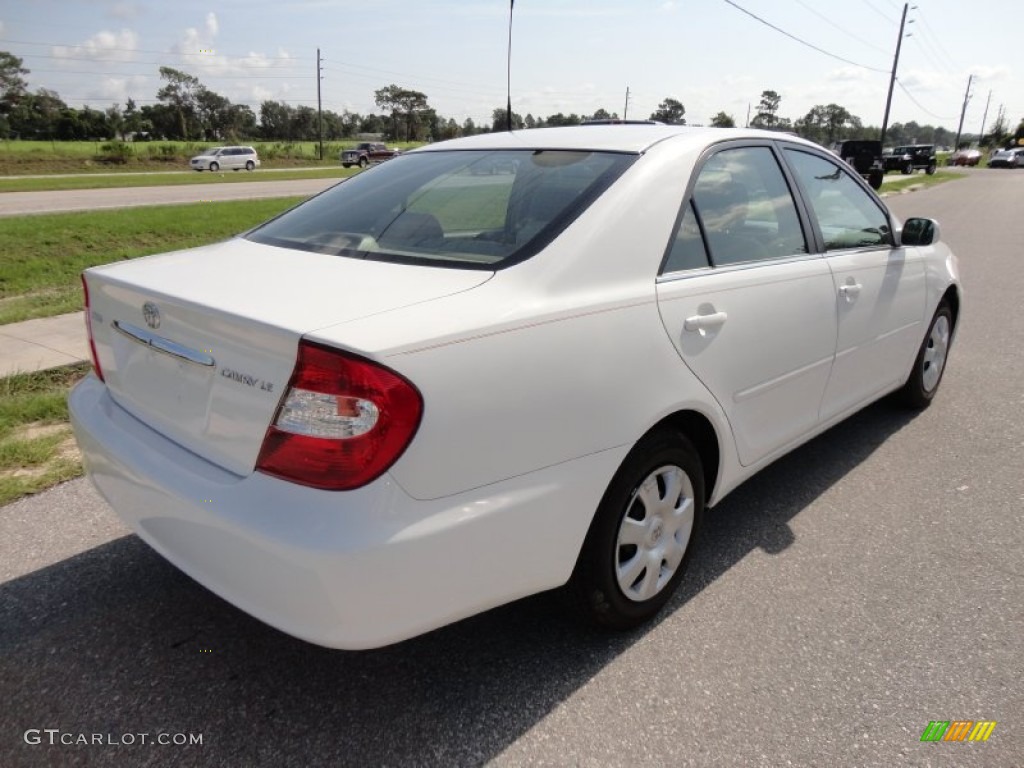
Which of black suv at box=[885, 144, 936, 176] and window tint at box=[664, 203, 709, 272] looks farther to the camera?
black suv at box=[885, 144, 936, 176]

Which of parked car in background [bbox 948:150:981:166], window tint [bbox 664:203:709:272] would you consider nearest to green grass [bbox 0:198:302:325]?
window tint [bbox 664:203:709:272]

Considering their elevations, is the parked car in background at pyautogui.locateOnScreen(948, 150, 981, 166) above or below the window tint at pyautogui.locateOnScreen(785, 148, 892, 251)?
above

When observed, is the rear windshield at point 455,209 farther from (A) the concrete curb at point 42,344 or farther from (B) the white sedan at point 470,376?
(A) the concrete curb at point 42,344

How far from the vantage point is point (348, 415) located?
173 cm

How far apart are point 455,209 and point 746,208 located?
1.18 meters

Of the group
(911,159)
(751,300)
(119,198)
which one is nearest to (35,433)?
(751,300)

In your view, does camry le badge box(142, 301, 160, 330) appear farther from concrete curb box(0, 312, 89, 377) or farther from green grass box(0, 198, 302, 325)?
green grass box(0, 198, 302, 325)

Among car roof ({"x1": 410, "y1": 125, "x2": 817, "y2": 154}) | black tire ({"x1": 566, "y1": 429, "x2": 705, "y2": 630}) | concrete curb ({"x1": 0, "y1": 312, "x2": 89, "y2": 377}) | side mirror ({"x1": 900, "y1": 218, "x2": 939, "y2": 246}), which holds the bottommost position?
concrete curb ({"x1": 0, "y1": 312, "x2": 89, "y2": 377})

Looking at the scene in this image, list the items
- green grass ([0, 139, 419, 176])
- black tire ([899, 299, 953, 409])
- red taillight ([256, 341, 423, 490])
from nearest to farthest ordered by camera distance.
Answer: red taillight ([256, 341, 423, 490]), black tire ([899, 299, 953, 409]), green grass ([0, 139, 419, 176])

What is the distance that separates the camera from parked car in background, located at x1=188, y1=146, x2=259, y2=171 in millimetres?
42053

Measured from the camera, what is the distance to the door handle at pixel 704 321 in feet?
8.02

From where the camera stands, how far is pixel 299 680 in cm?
231

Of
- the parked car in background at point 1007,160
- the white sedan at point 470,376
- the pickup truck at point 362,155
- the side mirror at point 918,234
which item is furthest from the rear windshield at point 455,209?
the parked car in background at point 1007,160

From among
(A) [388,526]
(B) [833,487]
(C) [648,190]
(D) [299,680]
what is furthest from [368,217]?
(B) [833,487]
